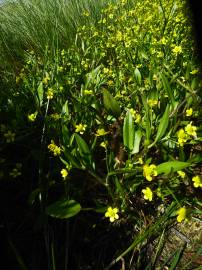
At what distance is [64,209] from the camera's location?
1.28 m

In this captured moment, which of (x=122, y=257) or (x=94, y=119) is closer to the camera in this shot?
(x=122, y=257)

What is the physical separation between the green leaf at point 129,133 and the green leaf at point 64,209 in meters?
0.36

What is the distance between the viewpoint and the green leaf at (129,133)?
1.44 m

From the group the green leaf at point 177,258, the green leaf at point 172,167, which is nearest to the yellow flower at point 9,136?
the green leaf at point 172,167

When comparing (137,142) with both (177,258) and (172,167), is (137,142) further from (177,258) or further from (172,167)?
(177,258)

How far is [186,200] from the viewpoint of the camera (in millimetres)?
1322

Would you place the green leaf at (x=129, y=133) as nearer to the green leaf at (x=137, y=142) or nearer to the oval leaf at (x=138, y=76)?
the green leaf at (x=137, y=142)

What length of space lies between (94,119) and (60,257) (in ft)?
2.56

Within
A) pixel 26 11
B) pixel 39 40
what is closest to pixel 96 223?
pixel 39 40

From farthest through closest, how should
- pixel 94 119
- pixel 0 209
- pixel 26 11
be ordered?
pixel 26 11 → pixel 94 119 → pixel 0 209

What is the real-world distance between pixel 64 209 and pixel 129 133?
0.46 metres

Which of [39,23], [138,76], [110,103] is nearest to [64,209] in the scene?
[110,103]

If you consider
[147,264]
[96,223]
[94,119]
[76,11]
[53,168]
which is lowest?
[147,264]

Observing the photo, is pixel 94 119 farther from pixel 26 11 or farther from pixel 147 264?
pixel 26 11
